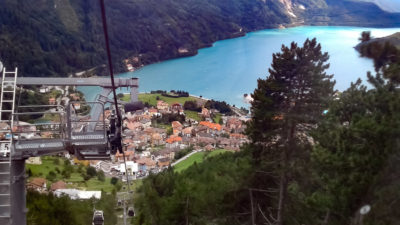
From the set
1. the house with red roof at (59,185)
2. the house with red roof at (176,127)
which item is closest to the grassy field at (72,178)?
the house with red roof at (59,185)

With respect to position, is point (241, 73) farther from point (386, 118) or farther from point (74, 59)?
point (386, 118)

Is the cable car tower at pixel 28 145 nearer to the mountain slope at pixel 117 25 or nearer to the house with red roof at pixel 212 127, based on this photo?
the mountain slope at pixel 117 25

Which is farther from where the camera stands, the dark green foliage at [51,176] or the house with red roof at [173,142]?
the house with red roof at [173,142]

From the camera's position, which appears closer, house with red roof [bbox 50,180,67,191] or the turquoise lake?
house with red roof [bbox 50,180,67,191]

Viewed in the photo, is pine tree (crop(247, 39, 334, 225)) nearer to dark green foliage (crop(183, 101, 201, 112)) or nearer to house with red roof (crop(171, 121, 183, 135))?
house with red roof (crop(171, 121, 183, 135))

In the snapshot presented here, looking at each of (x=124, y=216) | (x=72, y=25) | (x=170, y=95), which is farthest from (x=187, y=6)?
(x=124, y=216)

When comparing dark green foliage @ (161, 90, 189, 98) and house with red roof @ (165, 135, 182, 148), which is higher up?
dark green foliage @ (161, 90, 189, 98)

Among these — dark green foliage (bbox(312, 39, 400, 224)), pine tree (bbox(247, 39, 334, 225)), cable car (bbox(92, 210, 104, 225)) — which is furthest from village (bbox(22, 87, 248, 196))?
dark green foliage (bbox(312, 39, 400, 224))
